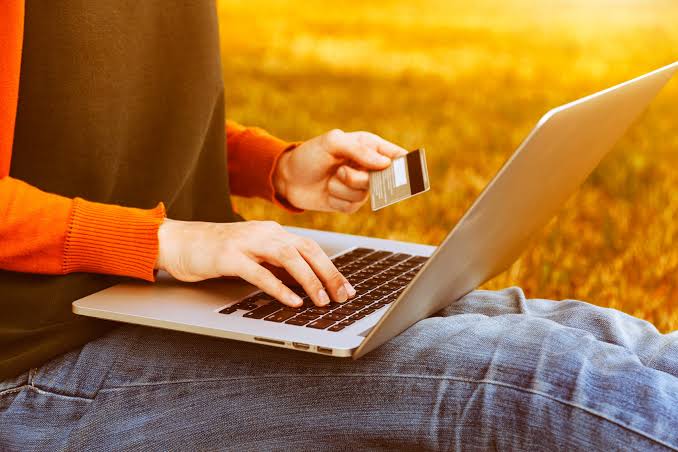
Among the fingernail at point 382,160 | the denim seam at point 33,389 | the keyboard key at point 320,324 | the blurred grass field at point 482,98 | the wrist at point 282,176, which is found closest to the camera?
the keyboard key at point 320,324

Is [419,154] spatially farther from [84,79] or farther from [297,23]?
[297,23]

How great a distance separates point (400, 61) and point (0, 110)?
2840 millimetres

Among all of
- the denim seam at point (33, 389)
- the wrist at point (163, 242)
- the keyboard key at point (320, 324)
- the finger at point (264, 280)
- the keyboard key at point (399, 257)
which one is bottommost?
the denim seam at point (33, 389)

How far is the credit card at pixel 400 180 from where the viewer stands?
1.08 metres

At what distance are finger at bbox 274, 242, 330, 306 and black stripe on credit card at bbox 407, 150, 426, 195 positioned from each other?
18 cm

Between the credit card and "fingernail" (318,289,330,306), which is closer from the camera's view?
"fingernail" (318,289,330,306)

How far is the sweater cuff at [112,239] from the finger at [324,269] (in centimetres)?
17

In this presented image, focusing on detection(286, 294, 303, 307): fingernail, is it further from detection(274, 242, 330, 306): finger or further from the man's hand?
the man's hand

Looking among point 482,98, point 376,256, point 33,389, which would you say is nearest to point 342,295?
point 376,256

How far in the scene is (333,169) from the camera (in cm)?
128

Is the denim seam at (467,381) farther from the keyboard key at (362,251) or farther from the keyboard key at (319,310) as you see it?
the keyboard key at (362,251)

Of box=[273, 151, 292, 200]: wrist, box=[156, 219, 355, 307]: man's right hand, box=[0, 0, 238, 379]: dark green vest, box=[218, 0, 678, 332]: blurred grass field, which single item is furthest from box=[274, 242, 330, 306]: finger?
box=[218, 0, 678, 332]: blurred grass field

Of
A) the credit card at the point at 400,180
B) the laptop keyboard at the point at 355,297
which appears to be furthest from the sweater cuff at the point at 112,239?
the credit card at the point at 400,180

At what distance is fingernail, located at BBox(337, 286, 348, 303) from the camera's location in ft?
3.25
